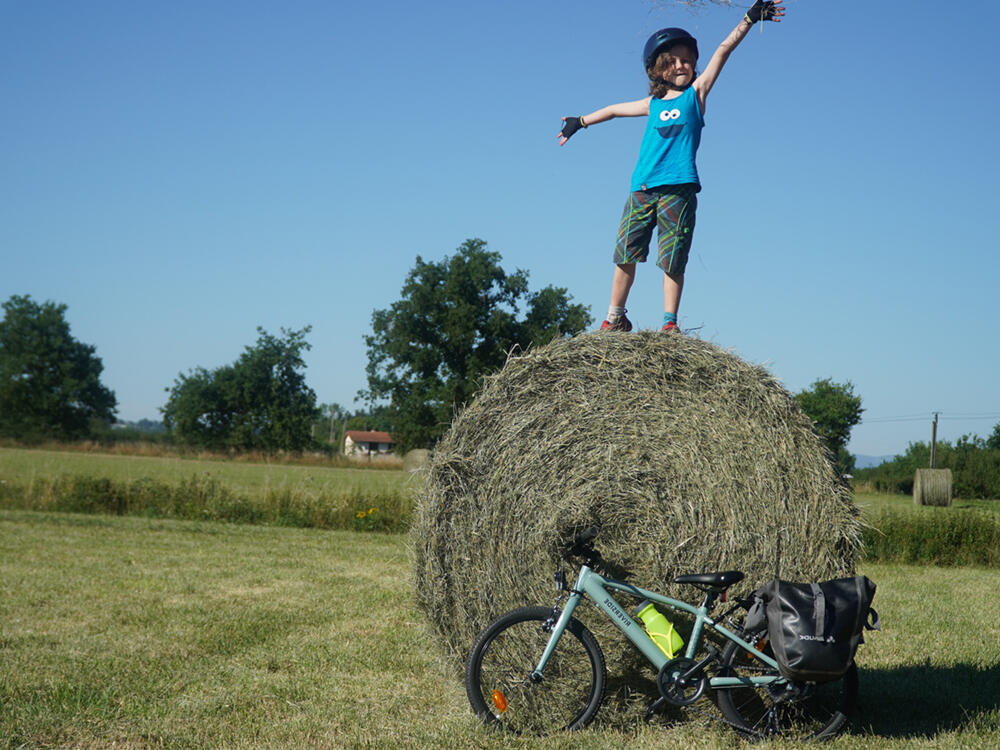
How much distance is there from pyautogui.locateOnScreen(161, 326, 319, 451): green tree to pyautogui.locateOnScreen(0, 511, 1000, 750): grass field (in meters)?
61.3

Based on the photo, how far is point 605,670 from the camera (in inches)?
190

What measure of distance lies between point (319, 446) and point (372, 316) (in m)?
26.4

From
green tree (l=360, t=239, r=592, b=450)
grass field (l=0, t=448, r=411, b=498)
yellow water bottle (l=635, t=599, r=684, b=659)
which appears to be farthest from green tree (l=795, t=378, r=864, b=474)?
yellow water bottle (l=635, t=599, r=684, b=659)

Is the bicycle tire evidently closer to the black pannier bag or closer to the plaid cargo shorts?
the black pannier bag

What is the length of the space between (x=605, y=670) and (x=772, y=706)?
0.89m

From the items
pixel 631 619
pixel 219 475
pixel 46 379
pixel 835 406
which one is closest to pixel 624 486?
pixel 631 619

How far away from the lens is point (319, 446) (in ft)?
245

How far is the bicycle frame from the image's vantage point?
15.1 ft

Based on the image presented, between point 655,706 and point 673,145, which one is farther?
point 673,145

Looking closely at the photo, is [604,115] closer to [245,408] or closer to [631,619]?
[631,619]

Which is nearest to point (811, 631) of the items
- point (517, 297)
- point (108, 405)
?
point (517, 297)

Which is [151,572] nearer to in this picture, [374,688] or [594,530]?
[374,688]

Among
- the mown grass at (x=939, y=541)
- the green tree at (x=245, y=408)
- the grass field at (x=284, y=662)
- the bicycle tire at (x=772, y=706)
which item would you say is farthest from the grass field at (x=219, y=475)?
the green tree at (x=245, y=408)

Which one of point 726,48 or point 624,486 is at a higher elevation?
point 726,48
